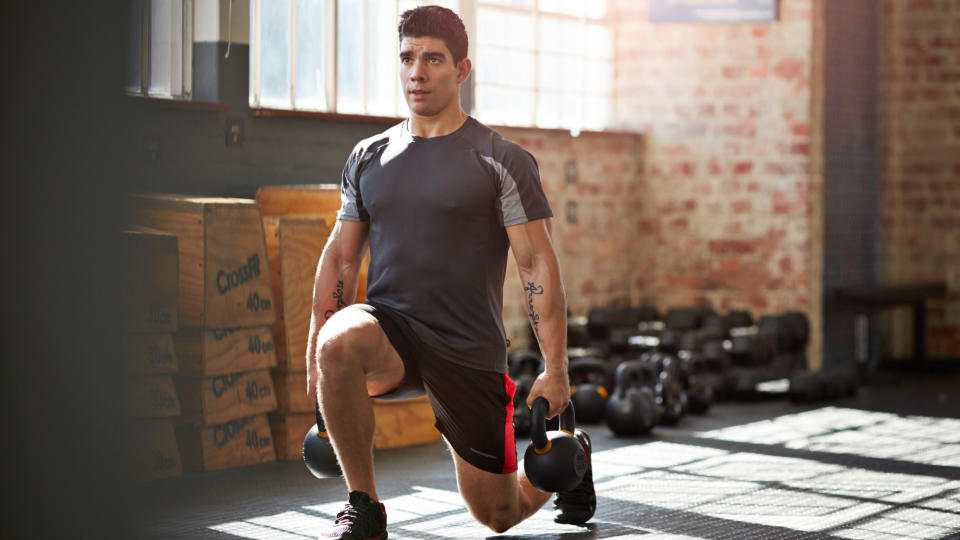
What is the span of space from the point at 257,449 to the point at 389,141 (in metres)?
2.05

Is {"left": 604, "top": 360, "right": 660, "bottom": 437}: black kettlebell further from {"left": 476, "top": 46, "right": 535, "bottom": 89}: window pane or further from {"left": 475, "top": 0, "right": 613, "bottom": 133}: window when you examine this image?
{"left": 476, "top": 46, "right": 535, "bottom": 89}: window pane

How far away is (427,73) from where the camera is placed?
3.00m

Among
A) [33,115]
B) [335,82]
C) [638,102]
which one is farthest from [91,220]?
[638,102]

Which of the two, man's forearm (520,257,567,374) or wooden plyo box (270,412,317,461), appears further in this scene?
wooden plyo box (270,412,317,461)

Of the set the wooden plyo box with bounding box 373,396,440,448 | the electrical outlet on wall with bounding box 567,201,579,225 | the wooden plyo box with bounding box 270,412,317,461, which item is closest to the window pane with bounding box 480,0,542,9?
the electrical outlet on wall with bounding box 567,201,579,225

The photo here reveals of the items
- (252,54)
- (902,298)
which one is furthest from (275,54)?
(902,298)

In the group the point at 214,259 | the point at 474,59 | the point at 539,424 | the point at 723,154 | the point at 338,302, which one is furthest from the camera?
the point at 723,154

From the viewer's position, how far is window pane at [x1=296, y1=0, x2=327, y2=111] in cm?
599

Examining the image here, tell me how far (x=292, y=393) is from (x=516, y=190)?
2.21m

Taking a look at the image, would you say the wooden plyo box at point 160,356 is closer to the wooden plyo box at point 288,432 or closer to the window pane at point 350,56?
the wooden plyo box at point 288,432

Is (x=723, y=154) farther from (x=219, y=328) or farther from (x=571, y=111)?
(x=219, y=328)

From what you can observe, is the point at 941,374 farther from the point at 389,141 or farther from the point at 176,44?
the point at 389,141

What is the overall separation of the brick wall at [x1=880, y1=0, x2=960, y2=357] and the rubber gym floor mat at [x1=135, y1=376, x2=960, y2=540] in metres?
3.07

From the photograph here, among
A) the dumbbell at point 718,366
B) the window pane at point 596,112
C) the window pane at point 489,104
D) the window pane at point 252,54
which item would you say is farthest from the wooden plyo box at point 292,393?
the window pane at point 596,112
